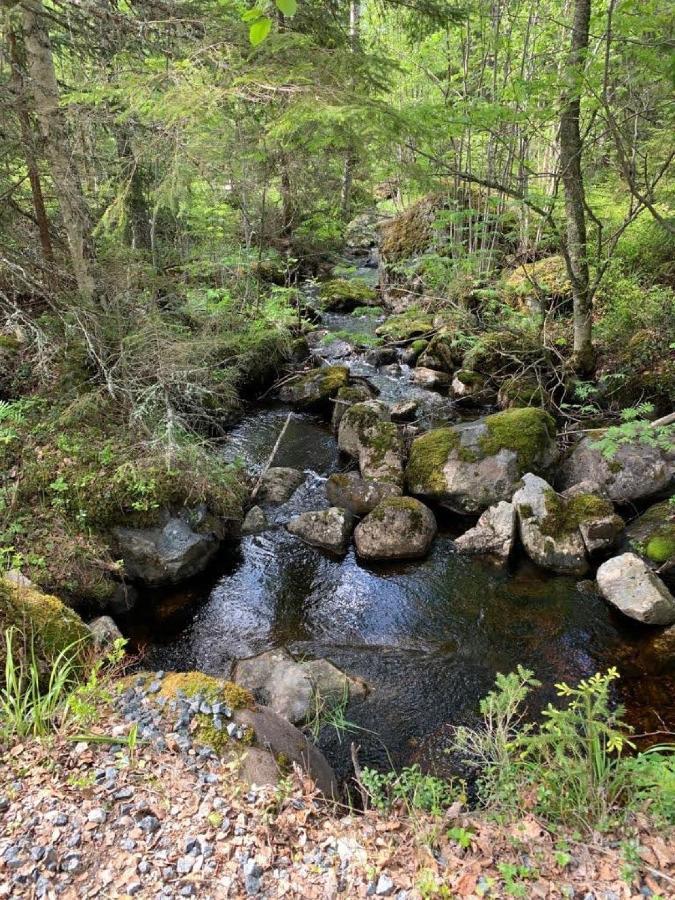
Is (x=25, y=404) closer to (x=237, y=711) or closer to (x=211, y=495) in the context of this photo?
(x=211, y=495)

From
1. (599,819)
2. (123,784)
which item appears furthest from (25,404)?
(599,819)

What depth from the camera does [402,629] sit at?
5.83 metres

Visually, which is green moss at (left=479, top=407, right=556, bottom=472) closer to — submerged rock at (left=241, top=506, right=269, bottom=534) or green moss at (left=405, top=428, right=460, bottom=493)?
green moss at (left=405, top=428, right=460, bottom=493)

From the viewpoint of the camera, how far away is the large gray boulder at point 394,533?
6918mm

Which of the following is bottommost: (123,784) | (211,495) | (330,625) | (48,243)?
(330,625)

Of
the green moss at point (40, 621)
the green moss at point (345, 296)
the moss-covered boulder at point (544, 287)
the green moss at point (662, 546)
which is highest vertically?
the moss-covered boulder at point (544, 287)

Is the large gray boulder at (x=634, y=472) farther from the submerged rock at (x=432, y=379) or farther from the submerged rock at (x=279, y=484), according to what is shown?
the submerged rock at (x=279, y=484)

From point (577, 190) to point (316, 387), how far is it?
20.0 feet

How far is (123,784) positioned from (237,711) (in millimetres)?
818

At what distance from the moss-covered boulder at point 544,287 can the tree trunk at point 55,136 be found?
8200mm

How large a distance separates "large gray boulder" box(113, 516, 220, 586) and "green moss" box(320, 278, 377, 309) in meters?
11.1

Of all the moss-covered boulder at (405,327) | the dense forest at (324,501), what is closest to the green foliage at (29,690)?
the dense forest at (324,501)

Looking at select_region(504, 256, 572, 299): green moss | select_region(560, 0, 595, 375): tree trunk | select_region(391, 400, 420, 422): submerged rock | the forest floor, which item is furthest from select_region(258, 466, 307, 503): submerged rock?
select_region(504, 256, 572, 299): green moss

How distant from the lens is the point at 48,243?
7.36 meters
